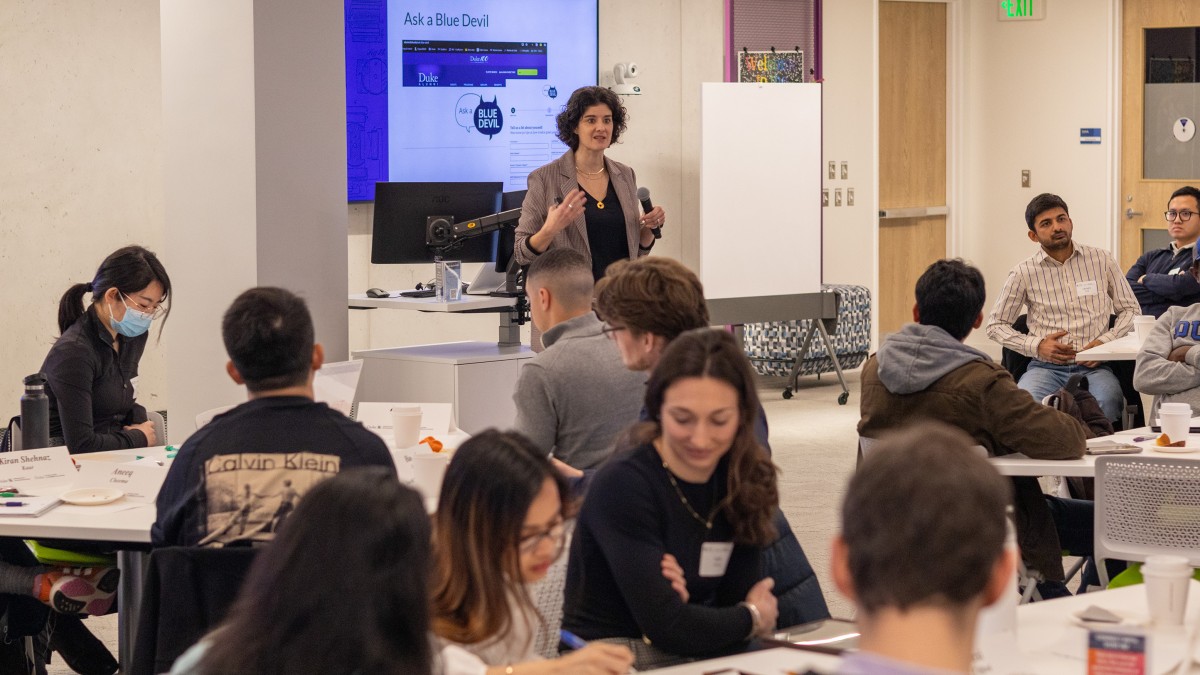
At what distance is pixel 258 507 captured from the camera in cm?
256

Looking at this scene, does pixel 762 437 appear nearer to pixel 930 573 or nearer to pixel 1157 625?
pixel 1157 625

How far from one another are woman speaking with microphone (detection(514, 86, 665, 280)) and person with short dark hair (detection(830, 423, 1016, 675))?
4011 millimetres

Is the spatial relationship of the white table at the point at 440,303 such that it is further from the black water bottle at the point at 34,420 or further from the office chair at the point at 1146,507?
the office chair at the point at 1146,507

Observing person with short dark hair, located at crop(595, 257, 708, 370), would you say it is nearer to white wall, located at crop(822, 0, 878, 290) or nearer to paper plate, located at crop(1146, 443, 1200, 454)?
paper plate, located at crop(1146, 443, 1200, 454)

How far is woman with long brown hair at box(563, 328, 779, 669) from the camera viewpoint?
96.1 inches

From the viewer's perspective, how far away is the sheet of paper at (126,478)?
3484 millimetres

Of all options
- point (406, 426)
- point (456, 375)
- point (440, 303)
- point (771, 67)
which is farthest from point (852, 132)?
point (406, 426)

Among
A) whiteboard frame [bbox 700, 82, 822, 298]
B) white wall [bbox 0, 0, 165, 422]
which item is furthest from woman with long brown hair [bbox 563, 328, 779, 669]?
whiteboard frame [bbox 700, 82, 822, 298]

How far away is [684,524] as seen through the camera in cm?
252

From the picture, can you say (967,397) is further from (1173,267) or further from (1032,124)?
(1032,124)

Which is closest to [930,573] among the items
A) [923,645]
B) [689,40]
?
[923,645]

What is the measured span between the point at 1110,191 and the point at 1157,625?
28.8ft

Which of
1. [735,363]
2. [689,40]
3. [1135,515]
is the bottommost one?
[1135,515]

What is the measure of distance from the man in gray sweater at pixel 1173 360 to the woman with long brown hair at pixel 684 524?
3048 mm
